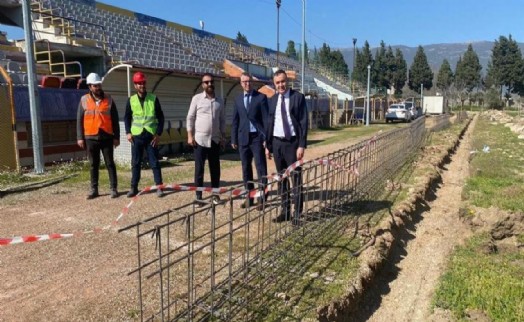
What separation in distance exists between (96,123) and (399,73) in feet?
278

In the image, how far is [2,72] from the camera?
379 inches

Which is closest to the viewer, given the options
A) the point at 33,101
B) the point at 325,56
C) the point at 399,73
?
the point at 33,101

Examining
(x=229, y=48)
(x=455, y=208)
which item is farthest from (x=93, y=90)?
(x=229, y=48)

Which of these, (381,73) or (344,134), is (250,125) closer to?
(344,134)

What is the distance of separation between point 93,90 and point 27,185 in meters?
2.69

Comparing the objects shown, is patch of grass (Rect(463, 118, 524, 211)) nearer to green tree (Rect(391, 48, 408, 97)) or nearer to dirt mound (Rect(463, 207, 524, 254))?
dirt mound (Rect(463, 207, 524, 254))

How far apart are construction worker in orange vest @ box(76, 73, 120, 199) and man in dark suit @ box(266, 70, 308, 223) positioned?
8.93 ft

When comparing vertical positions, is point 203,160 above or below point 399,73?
below

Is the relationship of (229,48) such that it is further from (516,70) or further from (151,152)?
(516,70)

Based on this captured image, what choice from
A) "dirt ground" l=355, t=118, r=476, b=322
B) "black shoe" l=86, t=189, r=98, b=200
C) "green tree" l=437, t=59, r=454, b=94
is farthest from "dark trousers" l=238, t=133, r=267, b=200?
"green tree" l=437, t=59, r=454, b=94

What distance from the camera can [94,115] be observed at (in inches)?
260

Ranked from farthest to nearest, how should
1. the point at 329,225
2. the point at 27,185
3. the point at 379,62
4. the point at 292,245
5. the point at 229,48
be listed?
the point at 379,62 < the point at 229,48 < the point at 27,185 < the point at 329,225 < the point at 292,245

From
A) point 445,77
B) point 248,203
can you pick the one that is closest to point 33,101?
point 248,203

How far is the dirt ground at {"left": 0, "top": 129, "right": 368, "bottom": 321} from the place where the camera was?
340cm
